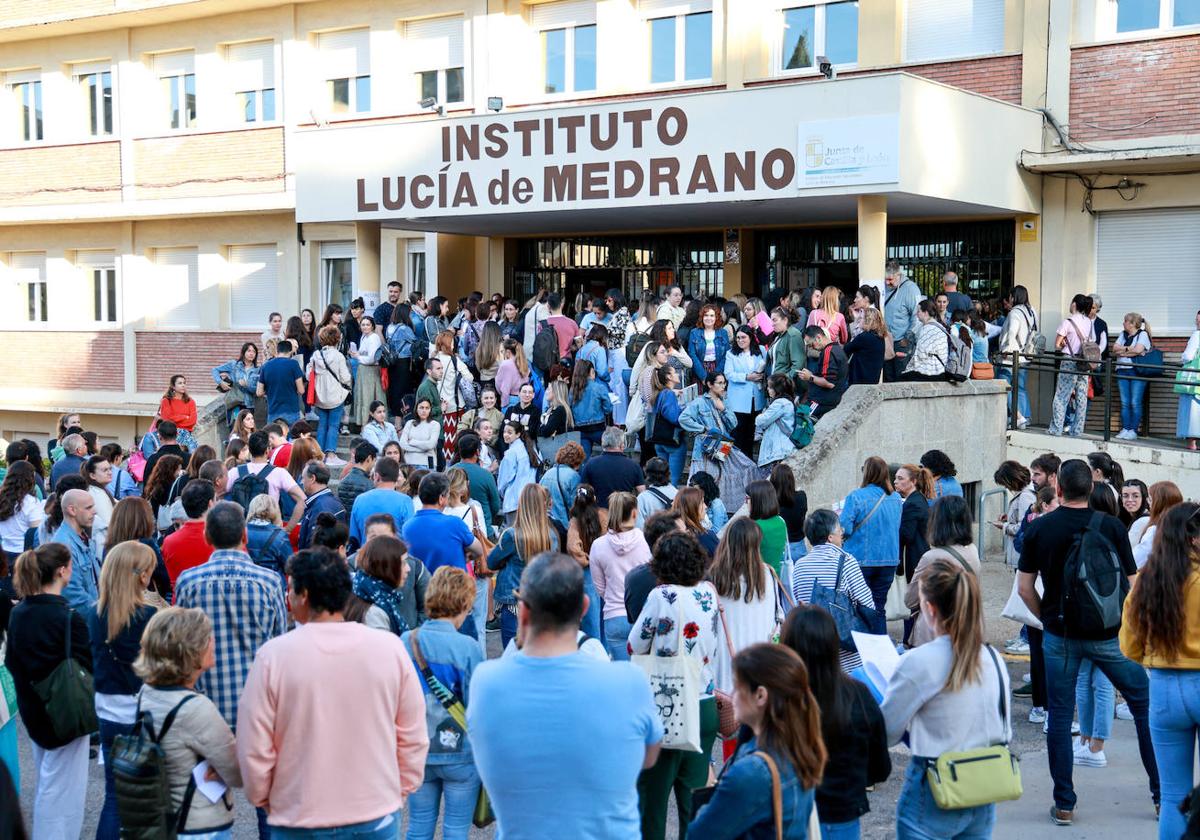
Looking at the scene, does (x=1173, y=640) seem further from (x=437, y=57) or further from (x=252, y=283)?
(x=252, y=283)

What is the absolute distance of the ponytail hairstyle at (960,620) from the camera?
467 cm

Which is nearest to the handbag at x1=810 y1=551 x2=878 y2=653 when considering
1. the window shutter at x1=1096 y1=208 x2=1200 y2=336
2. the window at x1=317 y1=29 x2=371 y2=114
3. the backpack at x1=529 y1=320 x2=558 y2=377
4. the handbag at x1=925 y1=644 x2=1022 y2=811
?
the handbag at x1=925 y1=644 x2=1022 y2=811

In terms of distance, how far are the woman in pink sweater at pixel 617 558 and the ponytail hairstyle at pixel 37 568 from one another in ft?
9.63

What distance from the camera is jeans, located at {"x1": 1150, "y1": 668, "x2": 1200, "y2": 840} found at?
556 centimetres

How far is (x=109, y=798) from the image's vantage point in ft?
18.7

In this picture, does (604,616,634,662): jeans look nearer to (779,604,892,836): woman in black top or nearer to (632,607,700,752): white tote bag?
(632,607,700,752): white tote bag

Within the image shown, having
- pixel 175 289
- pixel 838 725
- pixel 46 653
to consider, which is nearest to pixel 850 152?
pixel 46 653

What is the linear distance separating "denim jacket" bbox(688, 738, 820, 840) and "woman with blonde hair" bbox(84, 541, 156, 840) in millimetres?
3094

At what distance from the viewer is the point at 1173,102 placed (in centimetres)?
1580

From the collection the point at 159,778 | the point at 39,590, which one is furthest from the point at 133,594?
the point at 159,778

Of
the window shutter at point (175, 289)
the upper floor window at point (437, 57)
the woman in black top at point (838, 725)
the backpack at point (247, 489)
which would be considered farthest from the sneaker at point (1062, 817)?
the window shutter at point (175, 289)

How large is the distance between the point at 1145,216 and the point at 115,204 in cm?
1813

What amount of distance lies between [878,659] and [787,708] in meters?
1.48

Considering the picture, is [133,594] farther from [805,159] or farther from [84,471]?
[805,159]
